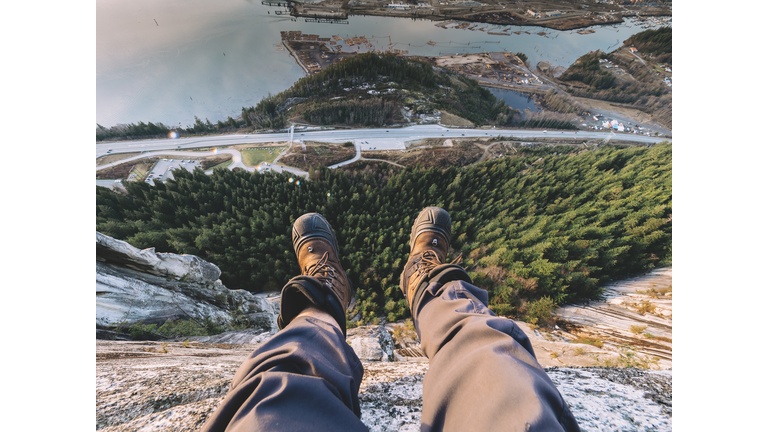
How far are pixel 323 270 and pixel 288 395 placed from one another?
7.95 ft

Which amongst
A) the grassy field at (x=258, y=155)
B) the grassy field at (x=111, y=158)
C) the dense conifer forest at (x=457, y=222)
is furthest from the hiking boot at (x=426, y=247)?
the grassy field at (x=111, y=158)

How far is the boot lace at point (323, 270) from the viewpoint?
3.48m

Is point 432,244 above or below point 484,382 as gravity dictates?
below

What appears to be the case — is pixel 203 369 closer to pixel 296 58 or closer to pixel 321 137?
pixel 321 137

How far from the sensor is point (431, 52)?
40406 mm

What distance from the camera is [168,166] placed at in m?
17.1

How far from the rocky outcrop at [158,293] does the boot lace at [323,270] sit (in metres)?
2.12

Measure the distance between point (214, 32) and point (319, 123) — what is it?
36575 mm

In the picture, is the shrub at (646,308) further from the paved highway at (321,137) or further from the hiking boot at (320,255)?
the paved highway at (321,137)

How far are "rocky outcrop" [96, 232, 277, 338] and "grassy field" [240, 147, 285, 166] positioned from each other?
13652 millimetres

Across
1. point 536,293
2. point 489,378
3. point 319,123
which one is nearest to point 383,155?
point 319,123

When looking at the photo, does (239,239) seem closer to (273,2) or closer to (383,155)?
(383,155)

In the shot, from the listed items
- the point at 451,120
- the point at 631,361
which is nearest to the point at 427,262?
the point at 631,361

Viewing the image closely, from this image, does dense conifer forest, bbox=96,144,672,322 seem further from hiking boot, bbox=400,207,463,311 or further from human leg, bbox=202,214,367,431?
human leg, bbox=202,214,367,431
